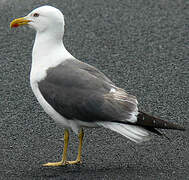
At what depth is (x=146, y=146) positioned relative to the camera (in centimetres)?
528

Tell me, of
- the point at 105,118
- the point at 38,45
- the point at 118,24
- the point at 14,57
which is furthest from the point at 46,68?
the point at 118,24

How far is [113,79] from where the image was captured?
22.3ft

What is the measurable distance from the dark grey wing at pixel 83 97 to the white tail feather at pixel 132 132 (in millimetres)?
62

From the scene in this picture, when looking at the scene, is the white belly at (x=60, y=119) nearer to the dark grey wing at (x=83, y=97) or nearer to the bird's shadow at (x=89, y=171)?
the dark grey wing at (x=83, y=97)

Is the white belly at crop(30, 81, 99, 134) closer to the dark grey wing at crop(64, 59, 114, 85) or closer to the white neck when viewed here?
the white neck

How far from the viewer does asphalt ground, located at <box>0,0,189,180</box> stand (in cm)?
486

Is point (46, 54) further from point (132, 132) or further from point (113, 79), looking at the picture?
point (113, 79)

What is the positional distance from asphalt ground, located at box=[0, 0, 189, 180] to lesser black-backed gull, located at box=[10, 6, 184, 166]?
1.02 ft

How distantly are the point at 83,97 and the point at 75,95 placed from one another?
2.9 inches

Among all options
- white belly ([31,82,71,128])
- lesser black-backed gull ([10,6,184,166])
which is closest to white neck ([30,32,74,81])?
lesser black-backed gull ([10,6,184,166])

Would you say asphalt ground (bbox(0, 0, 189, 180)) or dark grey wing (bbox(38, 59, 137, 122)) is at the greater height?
dark grey wing (bbox(38, 59, 137, 122))

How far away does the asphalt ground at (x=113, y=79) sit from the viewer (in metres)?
4.86

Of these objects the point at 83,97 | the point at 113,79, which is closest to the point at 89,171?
the point at 83,97

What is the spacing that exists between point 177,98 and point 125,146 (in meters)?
1.26
